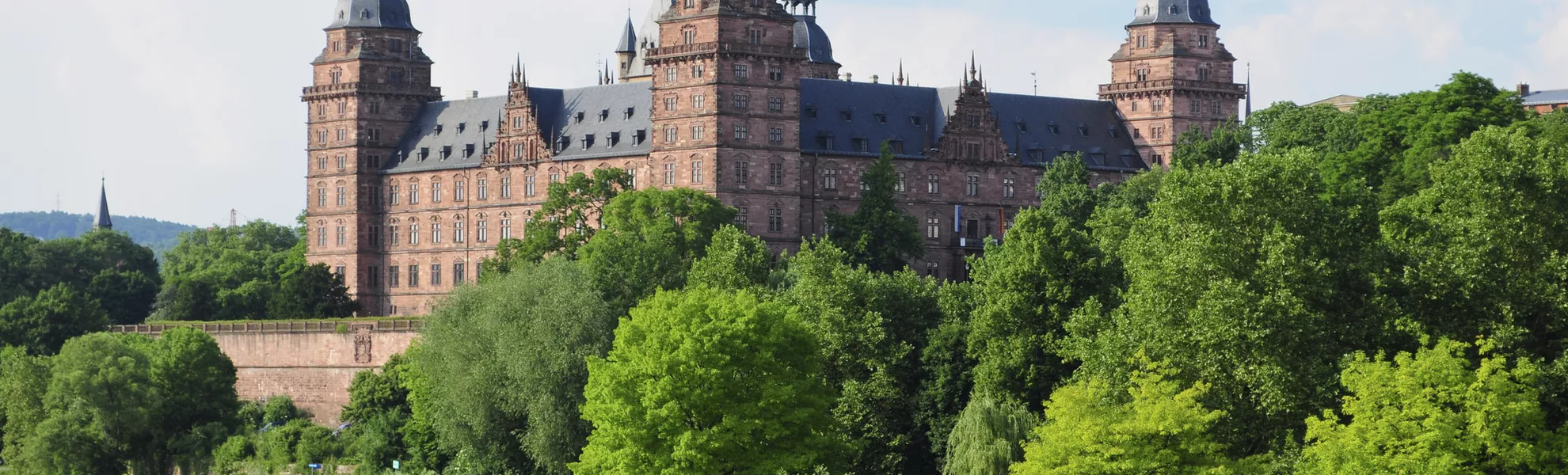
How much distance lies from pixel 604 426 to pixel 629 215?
3188cm

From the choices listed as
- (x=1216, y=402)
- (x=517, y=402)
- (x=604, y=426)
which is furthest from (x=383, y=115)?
(x=1216, y=402)

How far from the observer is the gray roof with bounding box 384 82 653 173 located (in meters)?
112

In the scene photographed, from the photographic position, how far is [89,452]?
3583 inches

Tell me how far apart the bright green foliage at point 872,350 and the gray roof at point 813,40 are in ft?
163

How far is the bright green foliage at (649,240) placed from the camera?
86.6 meters

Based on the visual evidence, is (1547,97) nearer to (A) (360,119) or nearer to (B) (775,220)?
(B) (775,220)

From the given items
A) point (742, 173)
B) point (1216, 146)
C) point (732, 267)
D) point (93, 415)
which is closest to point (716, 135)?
point (742, 173)

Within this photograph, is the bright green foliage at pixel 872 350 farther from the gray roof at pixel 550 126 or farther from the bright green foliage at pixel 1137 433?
the gray roof at pixel 550 126

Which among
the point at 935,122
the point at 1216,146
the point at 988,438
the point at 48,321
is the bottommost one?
the point at 988,438

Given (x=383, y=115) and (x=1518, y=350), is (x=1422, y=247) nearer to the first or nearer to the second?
(x=1518, y=350)

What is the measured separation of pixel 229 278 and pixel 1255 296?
78.5 metres

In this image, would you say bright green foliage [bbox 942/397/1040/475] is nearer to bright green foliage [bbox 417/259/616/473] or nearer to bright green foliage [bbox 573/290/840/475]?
bright green foliage [bbox 573/290/840/475]

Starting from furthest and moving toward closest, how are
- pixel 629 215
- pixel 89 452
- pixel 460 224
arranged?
pixel 460 224 → pixel 629 215 → pixel 89 452

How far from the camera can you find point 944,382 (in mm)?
71875
